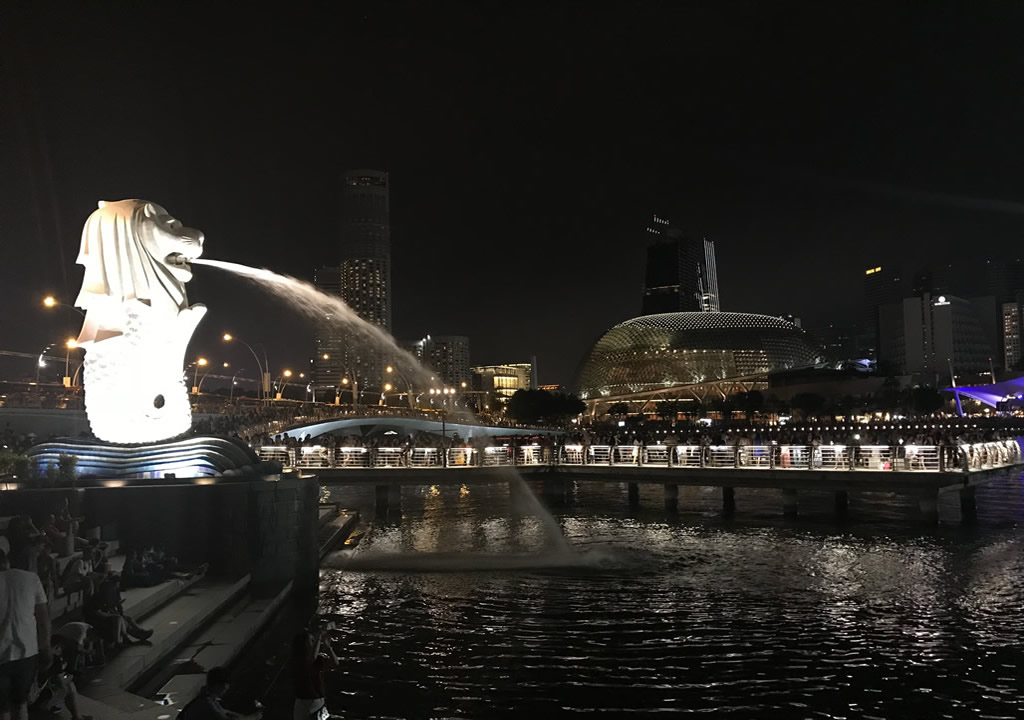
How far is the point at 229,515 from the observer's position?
1709 centimetres

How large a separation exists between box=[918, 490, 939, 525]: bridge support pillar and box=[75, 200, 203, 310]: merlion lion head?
26640mm

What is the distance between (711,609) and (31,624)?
13.9m

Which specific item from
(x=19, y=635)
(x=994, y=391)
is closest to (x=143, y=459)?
(x=19, y=635)

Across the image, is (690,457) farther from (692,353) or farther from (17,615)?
(692,353)

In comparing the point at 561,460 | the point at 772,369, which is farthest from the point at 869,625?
the point at 772,369

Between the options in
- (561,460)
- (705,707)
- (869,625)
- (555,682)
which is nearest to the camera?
(705,707)

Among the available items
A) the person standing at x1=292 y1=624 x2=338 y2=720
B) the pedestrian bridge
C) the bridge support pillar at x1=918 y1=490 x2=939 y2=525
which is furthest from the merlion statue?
the bridge support pillar at x1=918 y1=490 x2=939 y2=525

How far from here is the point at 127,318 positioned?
20531mm

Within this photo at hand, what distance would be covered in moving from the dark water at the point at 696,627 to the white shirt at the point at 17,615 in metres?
5.46

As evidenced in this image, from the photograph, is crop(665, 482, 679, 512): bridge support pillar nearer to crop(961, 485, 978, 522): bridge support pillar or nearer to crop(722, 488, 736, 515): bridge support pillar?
crop(722, 488, 736, 515): bridge support pillar

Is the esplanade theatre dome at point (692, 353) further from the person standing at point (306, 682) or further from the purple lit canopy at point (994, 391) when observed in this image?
the person standing at point (306, 682)

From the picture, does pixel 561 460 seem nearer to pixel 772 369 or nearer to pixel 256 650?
pixel 256 650

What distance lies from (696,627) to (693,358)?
14462 cm

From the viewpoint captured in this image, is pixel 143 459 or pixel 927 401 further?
pixel 927 401
